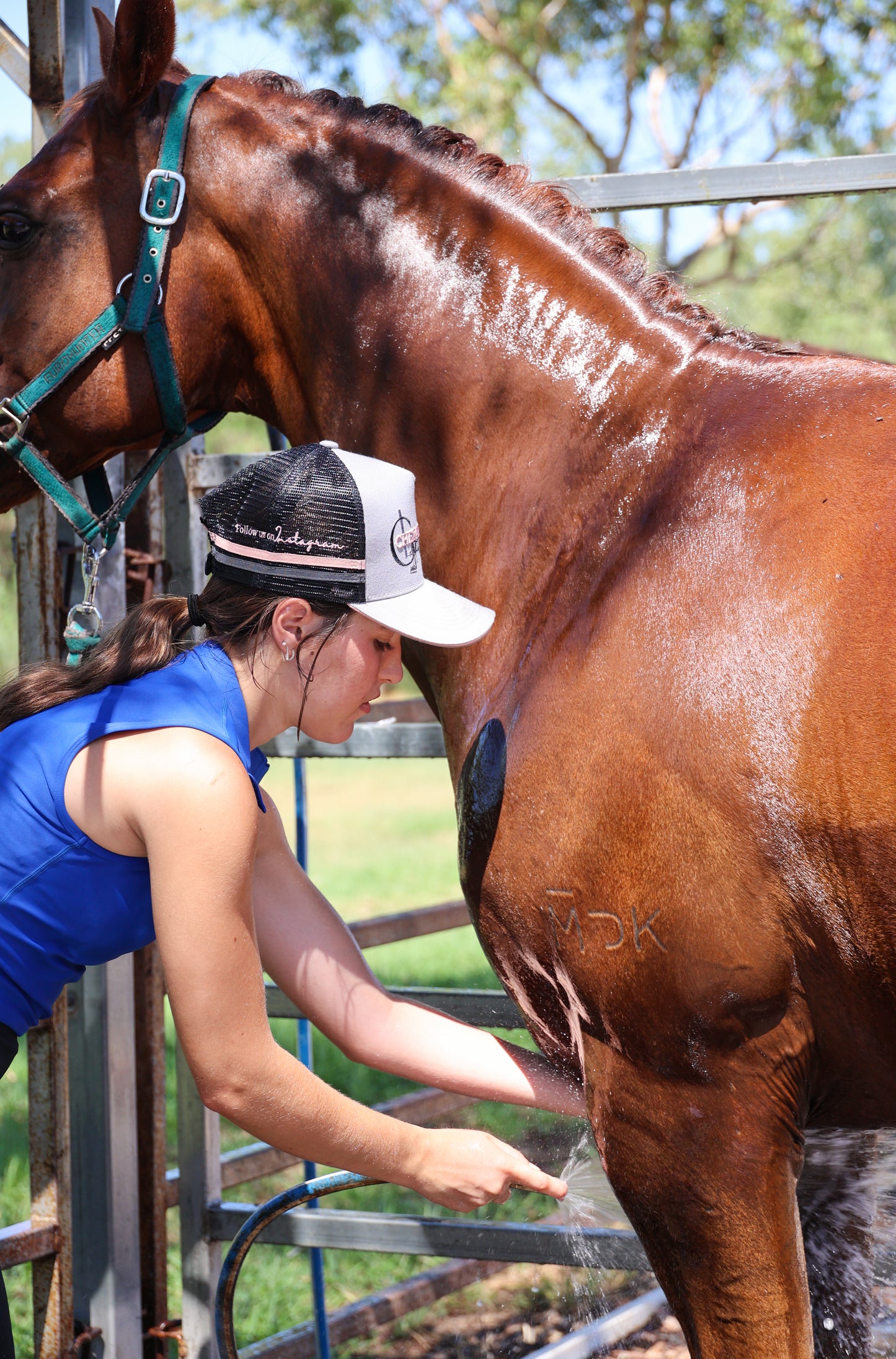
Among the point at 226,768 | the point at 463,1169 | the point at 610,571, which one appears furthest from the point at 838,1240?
the point at 226,768

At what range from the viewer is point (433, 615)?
5.88 ft

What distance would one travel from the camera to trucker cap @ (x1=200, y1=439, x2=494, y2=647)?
1694 mm

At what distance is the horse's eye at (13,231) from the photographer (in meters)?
2.20

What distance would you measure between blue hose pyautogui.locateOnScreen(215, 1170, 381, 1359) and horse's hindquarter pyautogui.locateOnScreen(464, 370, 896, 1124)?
0.57 m

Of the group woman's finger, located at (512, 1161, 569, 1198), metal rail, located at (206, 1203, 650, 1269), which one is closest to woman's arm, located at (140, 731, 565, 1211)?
woman's finger, located at (512, 1161, 569, 1198)

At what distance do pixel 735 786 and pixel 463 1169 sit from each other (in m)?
0.67

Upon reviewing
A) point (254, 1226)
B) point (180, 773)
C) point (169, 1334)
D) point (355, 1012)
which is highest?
point (180, 773)

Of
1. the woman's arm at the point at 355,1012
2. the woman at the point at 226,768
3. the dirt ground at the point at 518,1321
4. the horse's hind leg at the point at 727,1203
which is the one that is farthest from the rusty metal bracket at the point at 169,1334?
the horse's hind leg at the point at 727,1203

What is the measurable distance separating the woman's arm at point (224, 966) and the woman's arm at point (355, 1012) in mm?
346

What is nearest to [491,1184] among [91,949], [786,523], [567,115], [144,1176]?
[91,949]

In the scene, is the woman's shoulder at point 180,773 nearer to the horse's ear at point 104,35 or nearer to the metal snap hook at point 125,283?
the metal snap hook at point 125,283

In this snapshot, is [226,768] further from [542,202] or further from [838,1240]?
[838,1240]

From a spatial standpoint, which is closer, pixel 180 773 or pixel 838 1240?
pixel 180 773

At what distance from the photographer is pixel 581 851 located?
173cm
